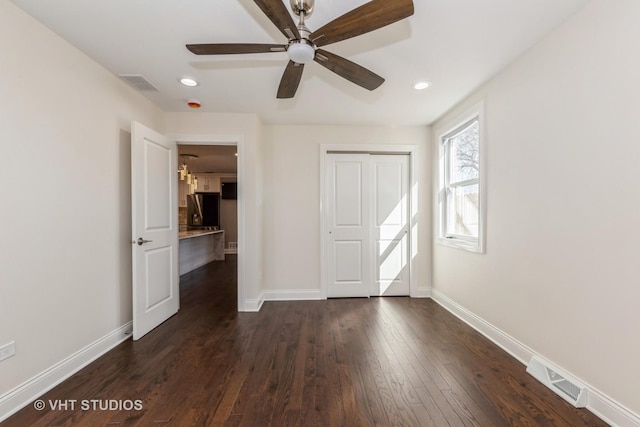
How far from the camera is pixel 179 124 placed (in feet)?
11.0

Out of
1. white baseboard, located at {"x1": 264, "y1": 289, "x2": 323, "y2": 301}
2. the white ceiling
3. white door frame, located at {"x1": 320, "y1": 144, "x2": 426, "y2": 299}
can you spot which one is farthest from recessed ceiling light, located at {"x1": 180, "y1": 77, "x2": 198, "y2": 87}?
white baseboard, located at {"x1": 264, "y1": 289, "x2": 323, "y2": 301}

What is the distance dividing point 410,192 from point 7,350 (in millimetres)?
4050

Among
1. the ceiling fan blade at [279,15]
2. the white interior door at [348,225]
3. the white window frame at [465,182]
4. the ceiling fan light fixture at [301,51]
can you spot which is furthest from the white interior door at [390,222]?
the ceiling fan blade at [279,15]

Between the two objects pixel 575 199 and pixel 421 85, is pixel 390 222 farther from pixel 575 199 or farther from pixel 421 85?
pixel 575 199

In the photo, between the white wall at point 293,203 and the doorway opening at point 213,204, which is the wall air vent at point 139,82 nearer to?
the white wall at point 293,203

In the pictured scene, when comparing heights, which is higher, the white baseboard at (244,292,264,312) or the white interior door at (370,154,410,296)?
the white interior door at (370,154,410,296)

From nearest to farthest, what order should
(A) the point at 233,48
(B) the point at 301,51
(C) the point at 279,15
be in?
(C) the point at 279,15 → (B) the point at 301,51 → (A) the point at 233,48

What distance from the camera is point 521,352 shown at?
7.14 ft

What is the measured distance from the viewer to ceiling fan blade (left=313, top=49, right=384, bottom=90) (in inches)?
65.8

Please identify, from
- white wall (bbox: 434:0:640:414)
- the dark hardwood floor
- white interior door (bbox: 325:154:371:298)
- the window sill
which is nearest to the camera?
white wall (bbox: 434:0:640:414)

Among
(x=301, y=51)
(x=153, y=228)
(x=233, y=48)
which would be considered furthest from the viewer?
(x=153, y=228)

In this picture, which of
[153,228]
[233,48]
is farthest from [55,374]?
[233,48]

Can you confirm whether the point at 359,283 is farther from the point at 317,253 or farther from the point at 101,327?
the point at 101,327

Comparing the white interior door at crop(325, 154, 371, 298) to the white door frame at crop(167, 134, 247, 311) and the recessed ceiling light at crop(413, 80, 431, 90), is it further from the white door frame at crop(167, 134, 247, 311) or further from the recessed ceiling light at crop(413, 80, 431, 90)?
the recessed ceiling light at crop(413, 80, 431, 90)
